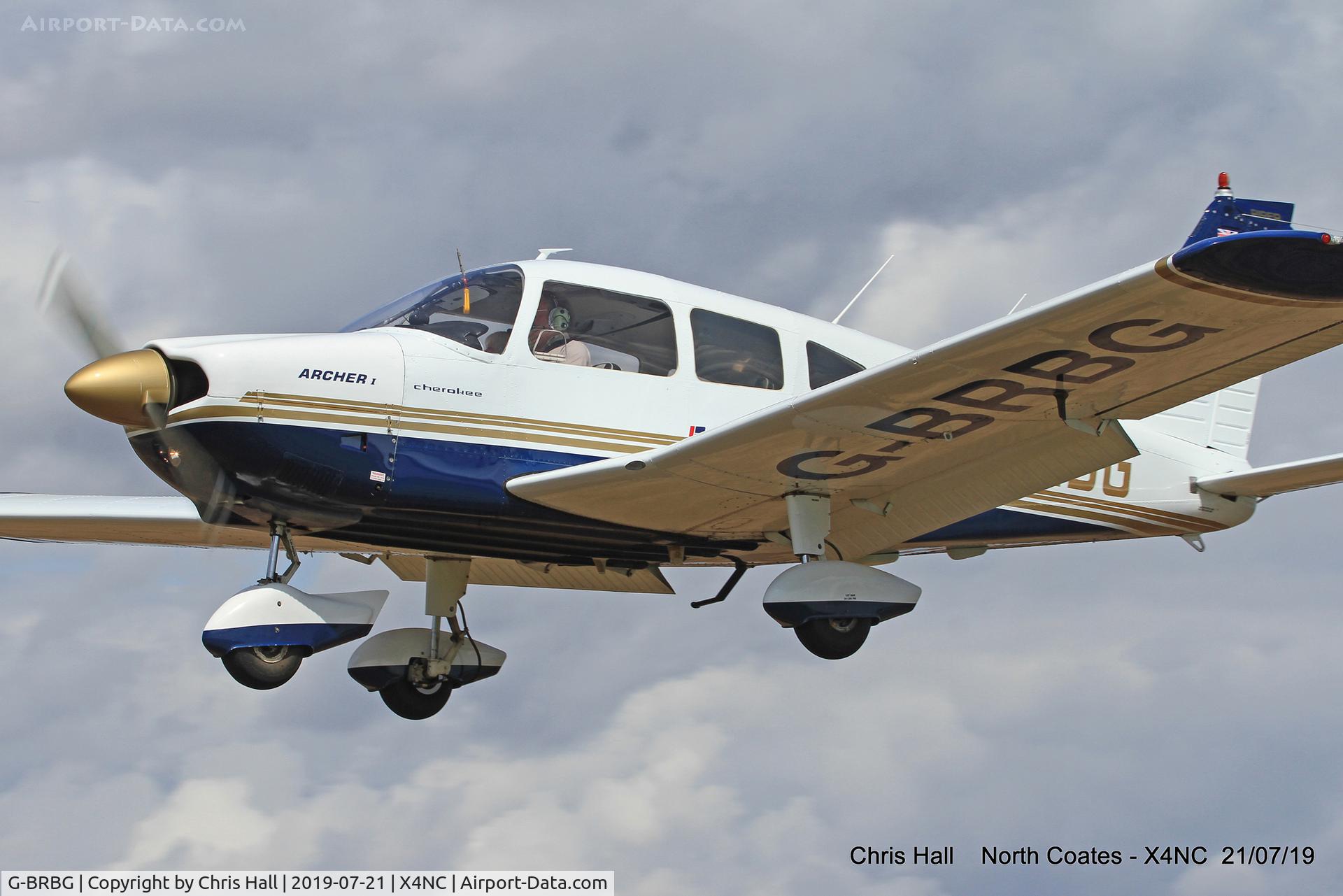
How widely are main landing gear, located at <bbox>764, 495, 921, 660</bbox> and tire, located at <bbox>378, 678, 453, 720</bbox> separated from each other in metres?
3.54

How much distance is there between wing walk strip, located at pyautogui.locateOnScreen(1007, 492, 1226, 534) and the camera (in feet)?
36.7

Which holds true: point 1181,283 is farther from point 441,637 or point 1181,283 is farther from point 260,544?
point 260,544

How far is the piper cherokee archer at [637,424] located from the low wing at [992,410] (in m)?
0.02

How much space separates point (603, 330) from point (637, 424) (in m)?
0.66

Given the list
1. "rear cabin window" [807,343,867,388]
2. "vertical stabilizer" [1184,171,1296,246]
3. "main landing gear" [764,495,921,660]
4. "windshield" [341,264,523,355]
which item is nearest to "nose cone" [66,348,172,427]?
"windshield" [341,264,523,355]

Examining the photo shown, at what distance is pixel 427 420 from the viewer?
Answer: 920 centimetres

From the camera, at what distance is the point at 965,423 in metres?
8.82

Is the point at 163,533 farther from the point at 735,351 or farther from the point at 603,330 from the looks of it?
the point at 735,351

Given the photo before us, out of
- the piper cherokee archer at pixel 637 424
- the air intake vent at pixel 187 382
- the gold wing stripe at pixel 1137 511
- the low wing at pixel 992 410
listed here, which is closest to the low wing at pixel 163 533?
the piper cherokee archer at pixel 637 424

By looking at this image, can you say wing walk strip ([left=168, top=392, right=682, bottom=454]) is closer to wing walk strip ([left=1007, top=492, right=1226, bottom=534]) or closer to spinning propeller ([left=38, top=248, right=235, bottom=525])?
spinning propeller ([left=38, top=248, right=235, bottom=525])

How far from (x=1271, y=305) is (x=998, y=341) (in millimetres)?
1325

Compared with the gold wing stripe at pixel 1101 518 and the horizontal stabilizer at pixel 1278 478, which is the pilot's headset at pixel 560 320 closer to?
the gold wing stripe at pixel 1101 518

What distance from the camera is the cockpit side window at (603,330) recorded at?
9.57m

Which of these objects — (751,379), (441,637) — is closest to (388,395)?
(751,379)
